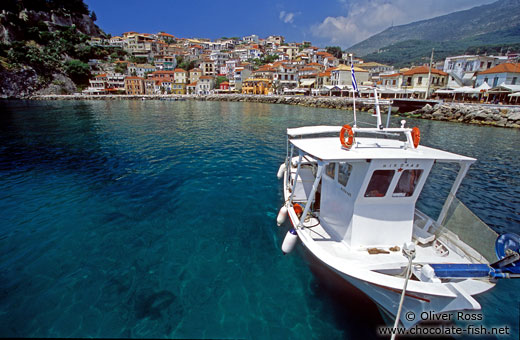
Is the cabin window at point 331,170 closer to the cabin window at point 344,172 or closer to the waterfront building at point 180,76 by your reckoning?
the cabin window at point 344,172

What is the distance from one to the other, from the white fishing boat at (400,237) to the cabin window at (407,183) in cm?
2

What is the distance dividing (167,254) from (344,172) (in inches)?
232

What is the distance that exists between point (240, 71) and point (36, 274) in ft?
353

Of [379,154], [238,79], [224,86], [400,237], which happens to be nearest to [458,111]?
[400,237]

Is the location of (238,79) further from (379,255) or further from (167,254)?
(379,255)

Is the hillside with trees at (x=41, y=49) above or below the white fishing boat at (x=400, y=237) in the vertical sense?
above

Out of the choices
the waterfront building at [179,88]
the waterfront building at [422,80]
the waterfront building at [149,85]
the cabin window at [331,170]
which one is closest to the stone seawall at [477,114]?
the waterfront building at [422,80]

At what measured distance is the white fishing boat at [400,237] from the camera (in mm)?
4348

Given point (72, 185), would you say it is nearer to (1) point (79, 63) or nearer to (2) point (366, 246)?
(2) point (366, 246)

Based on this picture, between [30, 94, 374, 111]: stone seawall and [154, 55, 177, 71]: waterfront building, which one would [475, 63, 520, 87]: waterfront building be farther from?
[154, 55, 177, 71]: waterfront building

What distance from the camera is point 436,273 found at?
14.4 ft

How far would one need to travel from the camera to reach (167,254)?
24.0 ft

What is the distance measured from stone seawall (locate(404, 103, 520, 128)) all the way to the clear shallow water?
26396mm

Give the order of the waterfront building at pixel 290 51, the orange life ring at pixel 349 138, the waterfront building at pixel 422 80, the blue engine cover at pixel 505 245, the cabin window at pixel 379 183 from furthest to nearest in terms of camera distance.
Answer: the waterfront building at pixel 290 51 → the waterfront building at pixel 422 80 → the orange life ring at pixel 349 138 → the cabin window at pixel 379 183 → the blue engine cover at pixel 505 245
